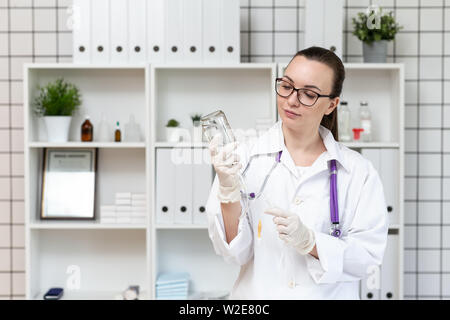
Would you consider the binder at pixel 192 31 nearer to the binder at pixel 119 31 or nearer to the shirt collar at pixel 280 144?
the binder at pixel 119 31

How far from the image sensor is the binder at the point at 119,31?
1.19 m

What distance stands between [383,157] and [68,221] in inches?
33.6

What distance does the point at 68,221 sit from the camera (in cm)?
130

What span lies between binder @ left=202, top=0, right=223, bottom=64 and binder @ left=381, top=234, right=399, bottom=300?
65 centimetres

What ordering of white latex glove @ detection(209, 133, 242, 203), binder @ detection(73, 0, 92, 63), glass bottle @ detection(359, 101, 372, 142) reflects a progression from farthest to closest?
1. glass bottle @ detection(359, 101, 372, 142)
2. binder @ detection(73, 0, 92, 63)
3. white latex glove @ detection(209, 133, 242, 203)

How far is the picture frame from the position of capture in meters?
1.30

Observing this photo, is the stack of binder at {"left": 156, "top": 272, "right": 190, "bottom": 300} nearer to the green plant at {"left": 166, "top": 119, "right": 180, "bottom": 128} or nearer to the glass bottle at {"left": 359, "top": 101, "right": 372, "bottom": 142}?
the green plant at {"left": 166, "top": 119, "right": 180, "bottom": 128}

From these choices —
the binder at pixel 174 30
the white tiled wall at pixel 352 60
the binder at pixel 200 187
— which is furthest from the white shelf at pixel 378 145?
the binder at pixel 174 30

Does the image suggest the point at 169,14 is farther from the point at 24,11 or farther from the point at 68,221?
the point at 68,221

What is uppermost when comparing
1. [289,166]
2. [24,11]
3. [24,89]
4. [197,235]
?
[24,11]

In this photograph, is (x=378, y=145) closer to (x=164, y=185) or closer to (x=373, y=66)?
(x=373, y=66)

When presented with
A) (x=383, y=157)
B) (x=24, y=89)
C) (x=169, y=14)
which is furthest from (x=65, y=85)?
(x=383, y=157)

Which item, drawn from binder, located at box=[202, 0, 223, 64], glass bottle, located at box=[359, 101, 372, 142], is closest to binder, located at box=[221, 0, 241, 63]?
binder, located at box=[202, 0, 223, 64]

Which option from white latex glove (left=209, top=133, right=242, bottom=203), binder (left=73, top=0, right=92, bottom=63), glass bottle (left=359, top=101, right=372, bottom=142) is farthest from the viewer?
glass bottle (left=359, top=101, right=372, bottom=142)
